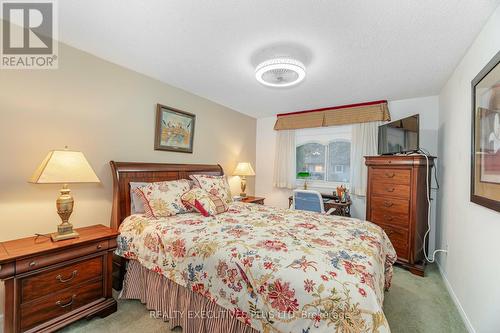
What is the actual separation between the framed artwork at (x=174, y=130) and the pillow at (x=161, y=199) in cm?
72

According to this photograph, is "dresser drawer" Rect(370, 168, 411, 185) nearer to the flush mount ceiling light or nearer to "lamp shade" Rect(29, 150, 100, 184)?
the flush mount ceiling light

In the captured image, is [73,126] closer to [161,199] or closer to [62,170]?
[62,170]

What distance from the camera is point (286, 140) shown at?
14.2 feet

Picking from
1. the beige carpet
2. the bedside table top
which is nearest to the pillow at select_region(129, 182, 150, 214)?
the bedside table top

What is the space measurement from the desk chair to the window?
1124 mm

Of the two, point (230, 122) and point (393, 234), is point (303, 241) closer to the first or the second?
point (393, 234)

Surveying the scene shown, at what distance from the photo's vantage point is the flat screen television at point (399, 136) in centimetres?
271

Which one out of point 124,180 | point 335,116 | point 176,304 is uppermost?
point 335,116

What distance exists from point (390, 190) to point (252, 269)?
245 cm

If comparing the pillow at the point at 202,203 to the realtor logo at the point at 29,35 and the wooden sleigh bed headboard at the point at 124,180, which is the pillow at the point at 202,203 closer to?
the wooden sleigh bed headboard at the point at 124,180

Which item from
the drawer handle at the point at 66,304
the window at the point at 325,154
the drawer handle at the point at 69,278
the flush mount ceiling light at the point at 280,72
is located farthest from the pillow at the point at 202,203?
the window at the point at 325,154

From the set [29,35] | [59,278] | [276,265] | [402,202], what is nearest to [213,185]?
[59,278]

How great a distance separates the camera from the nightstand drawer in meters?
1.43

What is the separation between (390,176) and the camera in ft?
9.25
